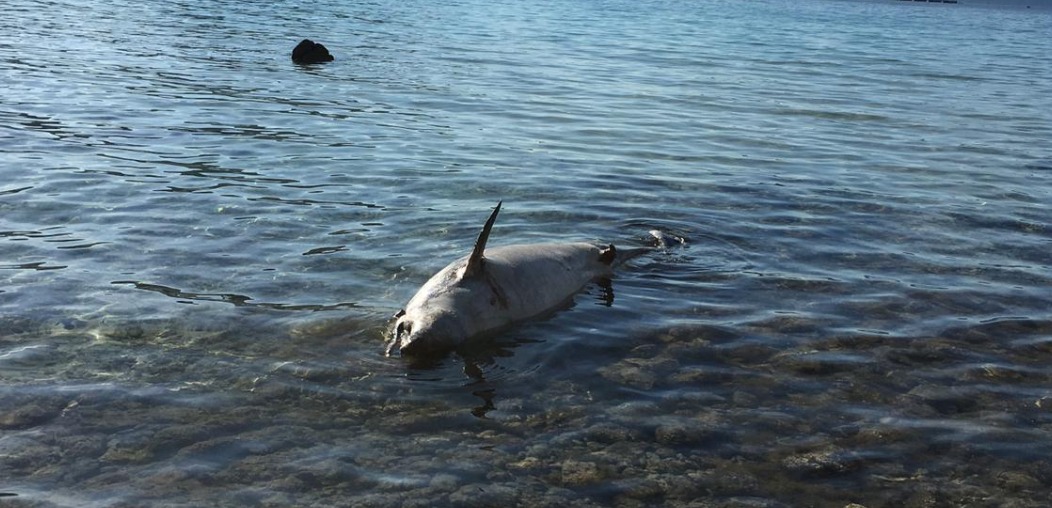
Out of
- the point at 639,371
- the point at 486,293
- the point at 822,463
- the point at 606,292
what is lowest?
the point at 606,292

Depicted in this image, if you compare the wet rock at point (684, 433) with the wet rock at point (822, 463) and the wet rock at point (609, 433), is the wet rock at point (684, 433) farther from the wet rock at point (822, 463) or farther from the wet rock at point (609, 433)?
the wet rock at point (822, 463)

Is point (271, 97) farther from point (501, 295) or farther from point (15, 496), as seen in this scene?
point (15, 496)

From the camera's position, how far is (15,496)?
5172 millimetres

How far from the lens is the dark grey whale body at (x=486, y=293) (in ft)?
24.0

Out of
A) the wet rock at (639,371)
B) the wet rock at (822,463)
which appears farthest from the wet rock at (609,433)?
the wet rock at (822,463)

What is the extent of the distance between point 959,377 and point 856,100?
627 inches

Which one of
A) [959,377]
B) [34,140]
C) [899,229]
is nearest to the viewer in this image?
[959,377]

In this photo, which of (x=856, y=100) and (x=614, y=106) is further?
(x=856, y=100)

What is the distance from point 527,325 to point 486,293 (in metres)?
0.46

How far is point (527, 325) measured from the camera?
26.3ft

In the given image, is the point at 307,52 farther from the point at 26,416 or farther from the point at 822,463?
the point at 822,463

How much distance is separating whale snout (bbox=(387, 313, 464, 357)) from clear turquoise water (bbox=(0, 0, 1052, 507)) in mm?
143

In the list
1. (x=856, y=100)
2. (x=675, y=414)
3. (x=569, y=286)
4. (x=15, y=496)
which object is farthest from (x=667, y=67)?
(x=15, y=496)

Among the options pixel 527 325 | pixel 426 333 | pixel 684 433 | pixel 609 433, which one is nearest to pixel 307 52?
pixel 527 325
